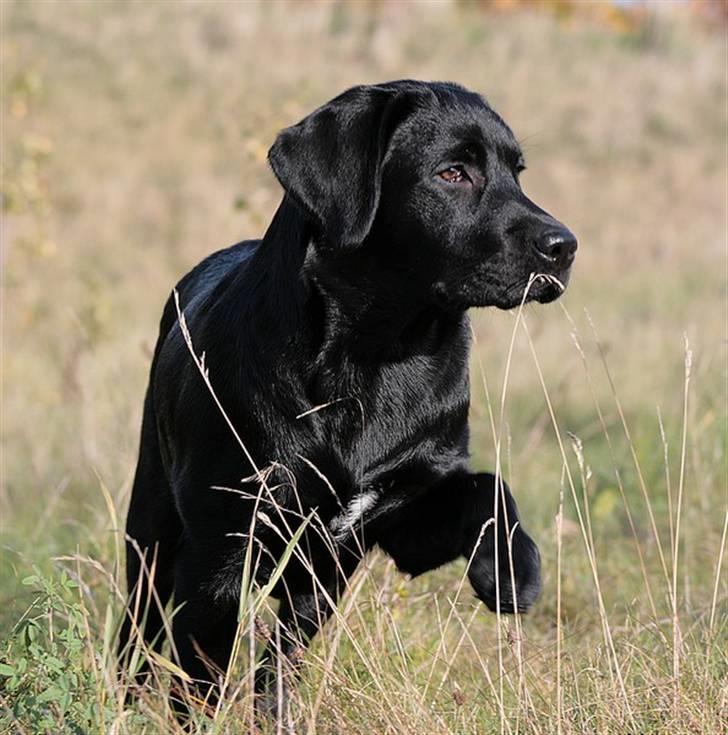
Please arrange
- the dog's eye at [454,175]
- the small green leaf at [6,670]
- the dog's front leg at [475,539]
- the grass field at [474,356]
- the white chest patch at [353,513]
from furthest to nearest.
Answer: the dog's eye at [454,175] < the white chest patch at [353,513] < the dog's front leg at [475,539] < the grass field at [474,356] < the small green leaf at [6,670]

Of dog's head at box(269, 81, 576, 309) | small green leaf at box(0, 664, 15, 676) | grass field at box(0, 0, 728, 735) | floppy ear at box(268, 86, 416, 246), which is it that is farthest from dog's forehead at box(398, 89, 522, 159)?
small green leaf at box(0, 664, 15, 676)

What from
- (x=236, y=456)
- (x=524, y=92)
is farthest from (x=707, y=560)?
(x=524, y=92)

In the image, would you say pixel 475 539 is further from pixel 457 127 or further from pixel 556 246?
pixel 457 127

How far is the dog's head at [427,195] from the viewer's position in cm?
335

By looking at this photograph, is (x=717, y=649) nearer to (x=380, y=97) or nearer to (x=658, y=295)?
(x=380, y=97)

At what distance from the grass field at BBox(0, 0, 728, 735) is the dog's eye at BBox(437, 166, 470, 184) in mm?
405

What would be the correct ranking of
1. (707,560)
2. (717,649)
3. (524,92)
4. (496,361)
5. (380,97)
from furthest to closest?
1. (524,92)
2. (496,361)
3. (707,560)
4. (380,97)
5. (717,649)

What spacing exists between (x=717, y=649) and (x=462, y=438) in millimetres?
827

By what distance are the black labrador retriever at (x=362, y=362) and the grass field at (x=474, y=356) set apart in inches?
7.5

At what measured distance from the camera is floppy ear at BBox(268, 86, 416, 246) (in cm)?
335

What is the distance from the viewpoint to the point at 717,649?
3186 mm

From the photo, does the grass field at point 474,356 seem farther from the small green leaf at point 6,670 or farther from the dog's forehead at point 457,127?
the dog's forehead at point 457,127

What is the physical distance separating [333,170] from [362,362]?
0.50 meters

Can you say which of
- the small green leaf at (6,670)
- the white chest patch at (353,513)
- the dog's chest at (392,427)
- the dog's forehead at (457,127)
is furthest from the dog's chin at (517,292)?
the small green leaf at (6,670)
